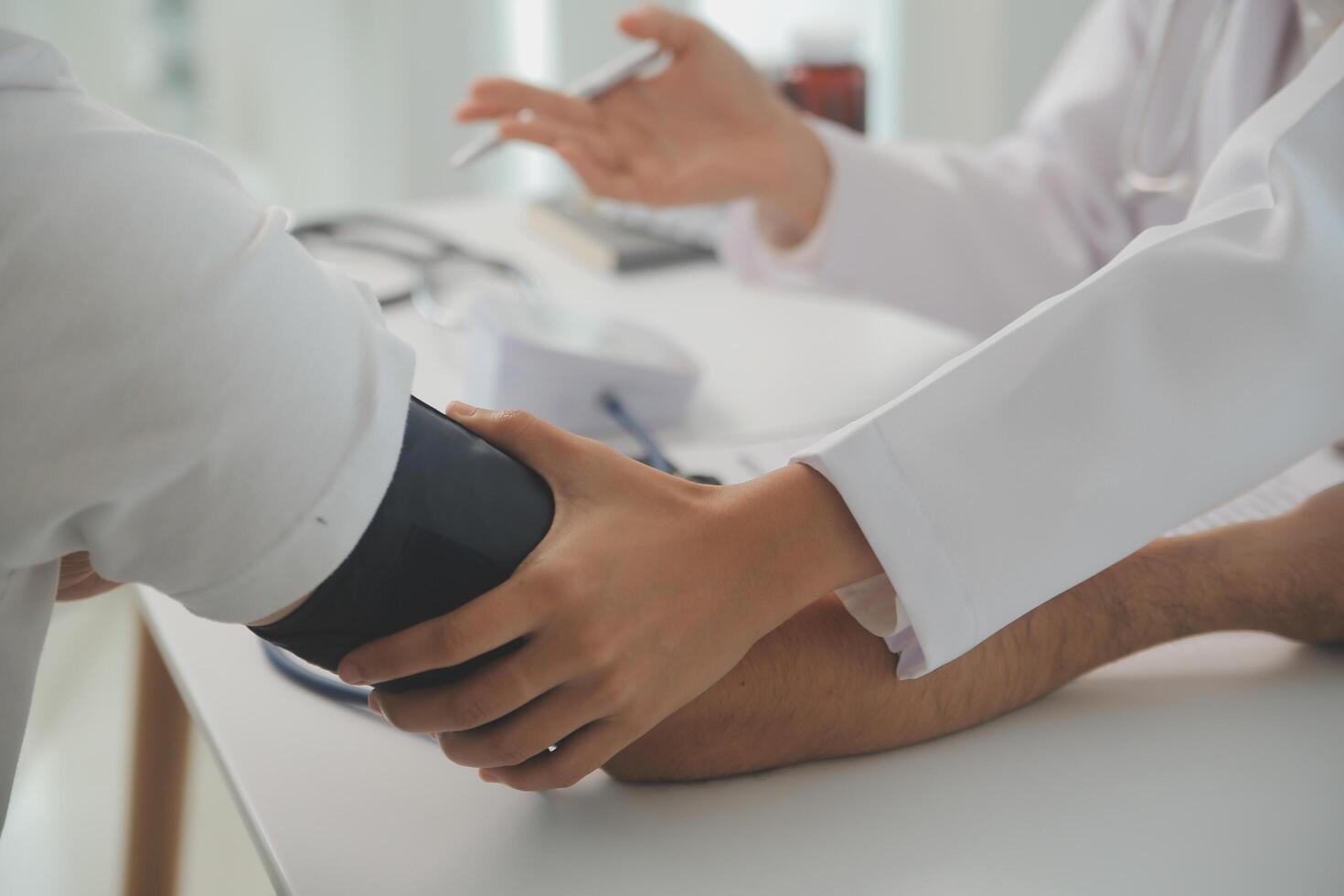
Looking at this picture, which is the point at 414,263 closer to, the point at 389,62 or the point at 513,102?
the point at 513,102

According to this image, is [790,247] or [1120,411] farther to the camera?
[790,247]

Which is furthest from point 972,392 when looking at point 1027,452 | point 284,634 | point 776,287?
point 776,287

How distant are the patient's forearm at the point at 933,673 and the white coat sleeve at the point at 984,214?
0.47m

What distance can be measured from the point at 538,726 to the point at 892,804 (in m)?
0.14

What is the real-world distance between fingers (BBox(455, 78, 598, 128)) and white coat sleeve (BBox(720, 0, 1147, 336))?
0.19 metres

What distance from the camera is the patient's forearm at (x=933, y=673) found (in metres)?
0.50

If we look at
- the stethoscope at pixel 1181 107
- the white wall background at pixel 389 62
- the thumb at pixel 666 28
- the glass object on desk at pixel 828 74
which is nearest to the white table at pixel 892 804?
the stethoscope at pixel 1181 107

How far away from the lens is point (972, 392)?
20.4 inches

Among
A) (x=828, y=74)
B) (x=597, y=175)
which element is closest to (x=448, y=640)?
(x=597, y=175)

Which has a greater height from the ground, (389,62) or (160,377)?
(160,377)

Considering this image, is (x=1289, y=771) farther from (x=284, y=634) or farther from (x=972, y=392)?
(x=284, y=634)

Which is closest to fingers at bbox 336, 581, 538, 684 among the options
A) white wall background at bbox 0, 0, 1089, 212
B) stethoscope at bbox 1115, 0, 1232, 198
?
stethoscope at bbox 1115, 0, 1232, 198

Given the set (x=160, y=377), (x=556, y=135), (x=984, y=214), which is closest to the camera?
(x=160, y=377)

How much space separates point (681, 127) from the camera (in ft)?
3.21
